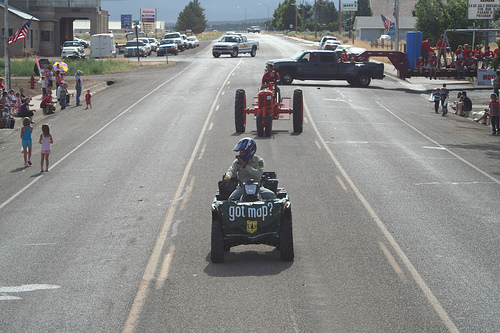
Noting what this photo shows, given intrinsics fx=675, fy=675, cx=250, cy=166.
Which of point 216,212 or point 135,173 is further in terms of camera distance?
point 135,173

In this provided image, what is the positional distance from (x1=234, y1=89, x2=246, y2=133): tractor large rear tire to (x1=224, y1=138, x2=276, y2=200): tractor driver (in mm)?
12784

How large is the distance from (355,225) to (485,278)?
3.29 m

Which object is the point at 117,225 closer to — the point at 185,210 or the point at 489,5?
the point at 185,210

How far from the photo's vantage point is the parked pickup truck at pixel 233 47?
6162cm

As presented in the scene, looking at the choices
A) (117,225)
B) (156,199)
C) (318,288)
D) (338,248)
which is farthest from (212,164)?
(318,288)

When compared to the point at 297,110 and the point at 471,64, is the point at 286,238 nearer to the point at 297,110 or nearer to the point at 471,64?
the point at 297,110

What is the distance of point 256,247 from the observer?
1120cm

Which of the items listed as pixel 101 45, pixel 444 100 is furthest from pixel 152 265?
pixel 101 45

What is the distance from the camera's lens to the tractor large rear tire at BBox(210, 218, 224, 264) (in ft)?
32.6

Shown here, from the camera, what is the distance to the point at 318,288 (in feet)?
29.9

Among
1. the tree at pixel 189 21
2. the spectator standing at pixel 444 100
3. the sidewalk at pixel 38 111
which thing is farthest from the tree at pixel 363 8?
the spectator standing at pixel 444 100

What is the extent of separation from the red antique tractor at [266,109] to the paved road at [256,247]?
1.90 ft

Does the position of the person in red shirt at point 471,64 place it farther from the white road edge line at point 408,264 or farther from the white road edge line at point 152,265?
the white road edge line at point 152,265

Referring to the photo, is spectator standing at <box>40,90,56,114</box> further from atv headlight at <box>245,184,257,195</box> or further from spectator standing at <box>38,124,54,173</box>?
atv headlight at <box>245,184,257,195</box>
